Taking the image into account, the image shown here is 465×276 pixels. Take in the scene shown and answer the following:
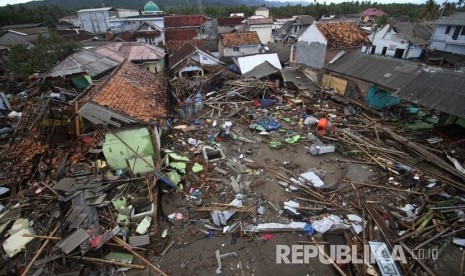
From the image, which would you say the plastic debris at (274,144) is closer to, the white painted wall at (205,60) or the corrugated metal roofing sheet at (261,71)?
the corrugated metal roofing sheet at (261,71)

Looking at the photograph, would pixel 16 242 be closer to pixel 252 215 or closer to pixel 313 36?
pixel 252 215

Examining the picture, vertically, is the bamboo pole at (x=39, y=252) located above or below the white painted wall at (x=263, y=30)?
below

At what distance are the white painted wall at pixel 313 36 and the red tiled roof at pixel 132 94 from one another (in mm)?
16428

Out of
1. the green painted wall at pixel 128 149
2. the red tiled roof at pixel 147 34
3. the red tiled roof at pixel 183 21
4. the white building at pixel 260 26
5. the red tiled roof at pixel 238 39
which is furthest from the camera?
the white building at pixel 260 26

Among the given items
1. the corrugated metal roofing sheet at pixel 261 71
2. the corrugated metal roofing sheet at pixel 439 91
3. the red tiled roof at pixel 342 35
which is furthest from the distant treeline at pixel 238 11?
the corrugated metal roofing sheet at pixel 439 91

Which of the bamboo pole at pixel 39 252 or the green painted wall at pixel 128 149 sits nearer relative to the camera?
the bamboo pole at pixel 39 252

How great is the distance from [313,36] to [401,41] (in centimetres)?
1925

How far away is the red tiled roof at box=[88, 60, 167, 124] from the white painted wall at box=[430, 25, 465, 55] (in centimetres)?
4035

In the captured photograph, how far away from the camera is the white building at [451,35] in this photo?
30.7 meters

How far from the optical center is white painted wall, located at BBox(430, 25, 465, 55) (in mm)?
31359

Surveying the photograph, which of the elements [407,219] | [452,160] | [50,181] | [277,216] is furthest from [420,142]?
[50,181]

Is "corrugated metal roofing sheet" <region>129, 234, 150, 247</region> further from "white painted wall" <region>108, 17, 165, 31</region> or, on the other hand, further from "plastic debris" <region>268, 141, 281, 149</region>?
"white painted wall" <region>108, 17, 165, 31</region>

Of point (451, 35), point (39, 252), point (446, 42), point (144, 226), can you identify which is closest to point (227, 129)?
point (144, 226)

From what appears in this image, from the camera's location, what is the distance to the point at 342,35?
75.6 feet
